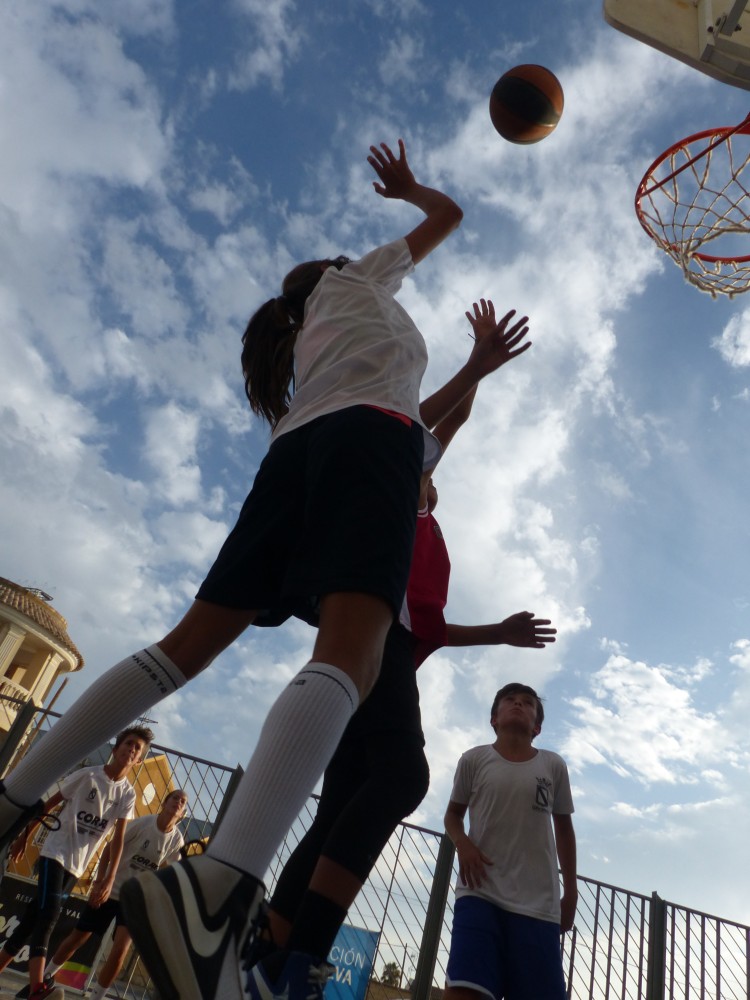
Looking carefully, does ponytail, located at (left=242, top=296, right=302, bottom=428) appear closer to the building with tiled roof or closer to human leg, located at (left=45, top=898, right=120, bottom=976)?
human leg, located at (left=45, top=898, right=120, bottom=976)

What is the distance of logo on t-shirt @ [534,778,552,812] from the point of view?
12.5 ft

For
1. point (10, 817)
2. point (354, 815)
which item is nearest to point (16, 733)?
point (10, 817)

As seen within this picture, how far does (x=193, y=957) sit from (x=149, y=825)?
639cm

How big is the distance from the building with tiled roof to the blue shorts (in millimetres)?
23522

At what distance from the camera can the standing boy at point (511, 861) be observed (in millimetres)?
3158

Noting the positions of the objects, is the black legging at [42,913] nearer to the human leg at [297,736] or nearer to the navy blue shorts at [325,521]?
the navy blue shorts at [325,521]

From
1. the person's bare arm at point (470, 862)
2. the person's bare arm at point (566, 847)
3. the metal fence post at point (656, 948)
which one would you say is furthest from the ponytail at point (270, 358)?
the metal fence post at point (656, 948)

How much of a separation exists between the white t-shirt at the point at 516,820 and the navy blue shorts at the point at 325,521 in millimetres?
2280

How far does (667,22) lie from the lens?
204 inches

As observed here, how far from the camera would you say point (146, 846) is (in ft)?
21.6

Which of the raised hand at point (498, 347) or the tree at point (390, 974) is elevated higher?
Result: the raised hand at point (498, 347)

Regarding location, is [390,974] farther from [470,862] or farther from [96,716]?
[96,716]

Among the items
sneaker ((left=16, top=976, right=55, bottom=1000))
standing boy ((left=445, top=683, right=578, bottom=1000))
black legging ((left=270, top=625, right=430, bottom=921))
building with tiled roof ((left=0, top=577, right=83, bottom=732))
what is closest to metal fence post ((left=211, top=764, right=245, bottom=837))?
sneaker ((left=16, top=976, right=55, bottom=1000))

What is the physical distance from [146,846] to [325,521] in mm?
6134
